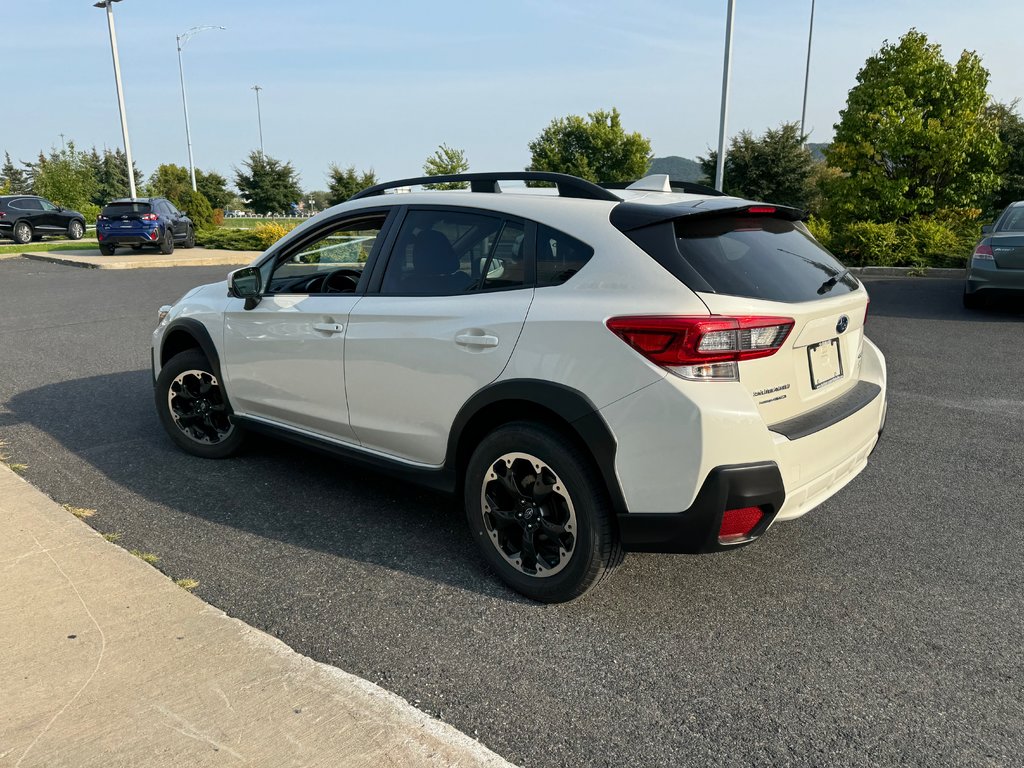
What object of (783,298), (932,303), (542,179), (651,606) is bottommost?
(651,606)

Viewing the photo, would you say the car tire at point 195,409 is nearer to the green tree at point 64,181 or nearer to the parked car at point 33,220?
the parked car at point 33,220

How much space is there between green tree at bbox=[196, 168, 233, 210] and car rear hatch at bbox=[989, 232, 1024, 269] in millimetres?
67608

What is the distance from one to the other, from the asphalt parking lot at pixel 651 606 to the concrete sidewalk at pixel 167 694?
0.17 meters

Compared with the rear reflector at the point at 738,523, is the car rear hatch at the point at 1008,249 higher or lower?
higher

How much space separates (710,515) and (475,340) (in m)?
1.17

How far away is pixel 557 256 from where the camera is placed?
10.3ft

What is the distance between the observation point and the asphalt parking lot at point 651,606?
8.07ft

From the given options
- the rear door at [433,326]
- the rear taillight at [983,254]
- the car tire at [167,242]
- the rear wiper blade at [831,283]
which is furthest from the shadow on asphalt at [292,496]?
the car tire at [167,242]

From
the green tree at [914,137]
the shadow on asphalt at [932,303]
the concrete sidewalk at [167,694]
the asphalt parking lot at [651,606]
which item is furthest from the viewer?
the green tree at [914,137]

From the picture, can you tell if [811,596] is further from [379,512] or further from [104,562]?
[104,562]

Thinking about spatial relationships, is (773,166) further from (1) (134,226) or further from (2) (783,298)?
(2) (783,298)

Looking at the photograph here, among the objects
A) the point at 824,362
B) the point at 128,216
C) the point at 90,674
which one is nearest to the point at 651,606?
the point at 824,362

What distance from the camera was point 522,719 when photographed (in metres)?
2.48

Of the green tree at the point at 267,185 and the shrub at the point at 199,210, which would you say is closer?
the shrub at the point at 199,210
